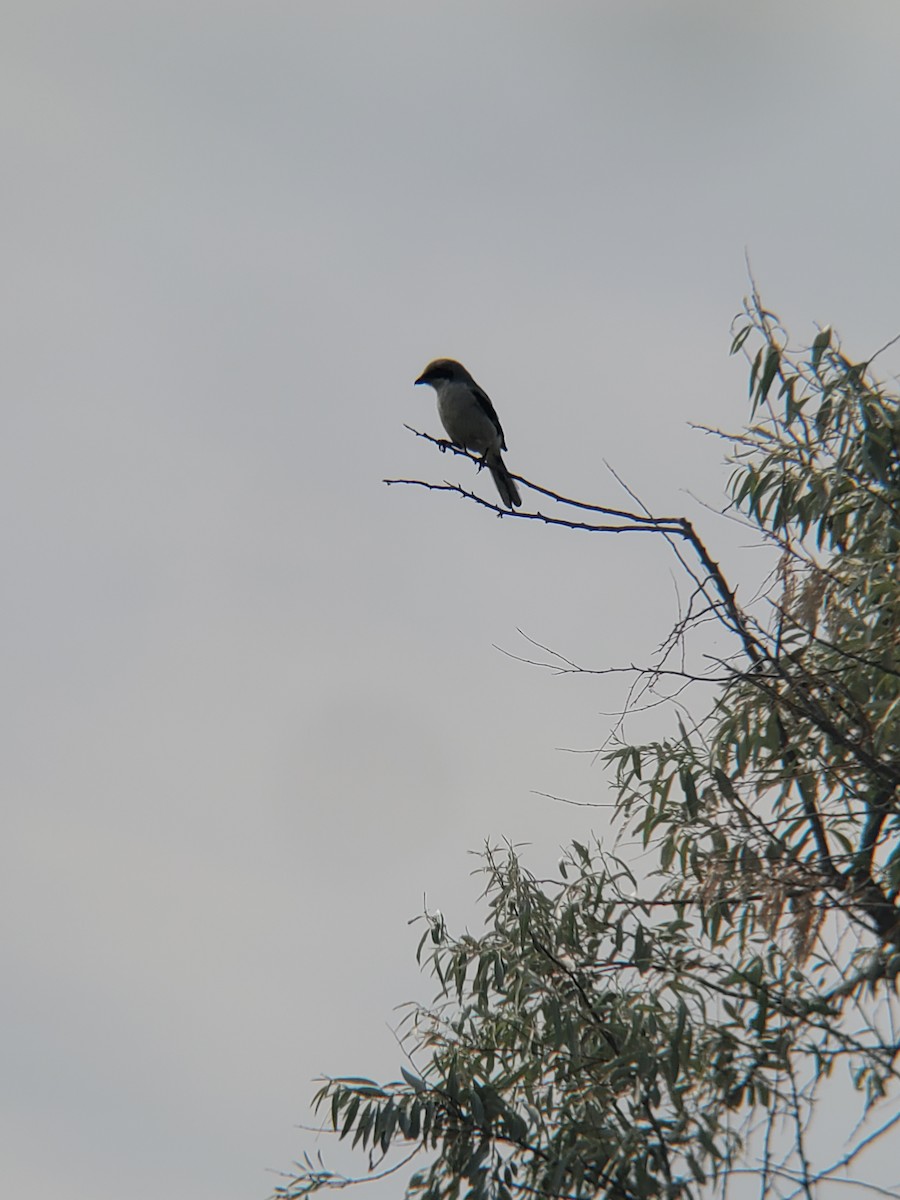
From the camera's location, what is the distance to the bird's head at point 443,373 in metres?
9.72

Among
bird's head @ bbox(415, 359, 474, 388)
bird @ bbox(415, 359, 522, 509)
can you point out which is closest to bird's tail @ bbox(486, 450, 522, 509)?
bird @ bbox(415, 359, 522, 509)

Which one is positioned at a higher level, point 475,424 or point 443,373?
point 443,373

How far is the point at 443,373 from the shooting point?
32.1 feet

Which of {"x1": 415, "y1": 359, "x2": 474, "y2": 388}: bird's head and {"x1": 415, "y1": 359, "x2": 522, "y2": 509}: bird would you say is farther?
{"x1": 415, "y1": 359, "x2": 474, "y2": 388}: bird's head

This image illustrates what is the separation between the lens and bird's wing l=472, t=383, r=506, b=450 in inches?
369

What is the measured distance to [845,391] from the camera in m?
5.12

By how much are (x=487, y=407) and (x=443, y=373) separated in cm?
56

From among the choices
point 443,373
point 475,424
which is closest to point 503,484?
point 475,424

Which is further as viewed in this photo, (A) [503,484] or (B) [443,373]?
(B) [443,373]

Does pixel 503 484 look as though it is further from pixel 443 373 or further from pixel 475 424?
pixel 443 373

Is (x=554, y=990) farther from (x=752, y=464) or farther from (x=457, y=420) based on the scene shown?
(x=457, y=420)

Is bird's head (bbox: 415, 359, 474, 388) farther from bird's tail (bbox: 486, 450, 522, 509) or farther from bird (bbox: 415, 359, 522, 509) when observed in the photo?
bird's tail (bbox: 486, 450, 522, 509)

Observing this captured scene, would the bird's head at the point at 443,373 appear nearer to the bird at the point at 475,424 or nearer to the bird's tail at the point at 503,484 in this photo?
the bird at the point at 475,424

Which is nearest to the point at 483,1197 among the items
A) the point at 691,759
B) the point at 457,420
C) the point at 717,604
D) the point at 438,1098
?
the point at 438,1098
